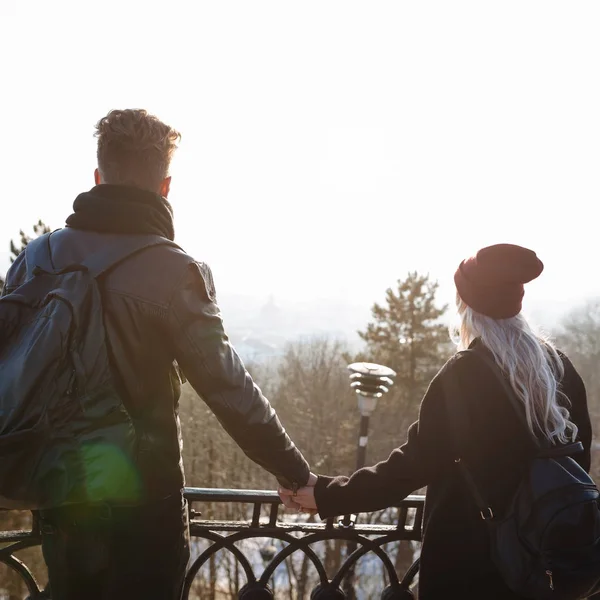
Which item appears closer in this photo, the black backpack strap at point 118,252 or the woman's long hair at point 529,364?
the black backpack strap at point 118,252

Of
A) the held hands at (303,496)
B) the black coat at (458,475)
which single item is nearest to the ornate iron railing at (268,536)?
the held hands at (303,496)

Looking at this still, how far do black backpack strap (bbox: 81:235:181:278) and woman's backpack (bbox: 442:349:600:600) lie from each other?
3.70 feet

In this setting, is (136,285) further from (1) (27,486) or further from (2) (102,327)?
(1) (27,486)

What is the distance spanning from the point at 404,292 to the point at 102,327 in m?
20.2

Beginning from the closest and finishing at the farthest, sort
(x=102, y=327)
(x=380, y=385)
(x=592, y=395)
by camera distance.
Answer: (x=102, y=327) → (x=380, y=385) → (x=592, y=395)

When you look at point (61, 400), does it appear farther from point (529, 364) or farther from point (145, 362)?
point (529, 364)

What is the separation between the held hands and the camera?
202 cm

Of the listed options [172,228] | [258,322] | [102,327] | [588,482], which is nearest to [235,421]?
[102,327]

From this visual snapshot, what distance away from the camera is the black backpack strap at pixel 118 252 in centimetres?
152

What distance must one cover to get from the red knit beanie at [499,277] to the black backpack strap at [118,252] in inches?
36.7

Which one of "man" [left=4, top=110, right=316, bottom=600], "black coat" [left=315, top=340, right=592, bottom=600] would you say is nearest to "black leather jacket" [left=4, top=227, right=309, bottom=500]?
"man" [left=4, top=110, right=316, bottom=600]

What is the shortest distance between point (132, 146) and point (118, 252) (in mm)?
313

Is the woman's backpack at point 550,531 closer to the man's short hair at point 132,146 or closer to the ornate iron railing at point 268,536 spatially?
the ornate iron railing at point 268,536

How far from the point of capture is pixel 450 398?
1.81m
